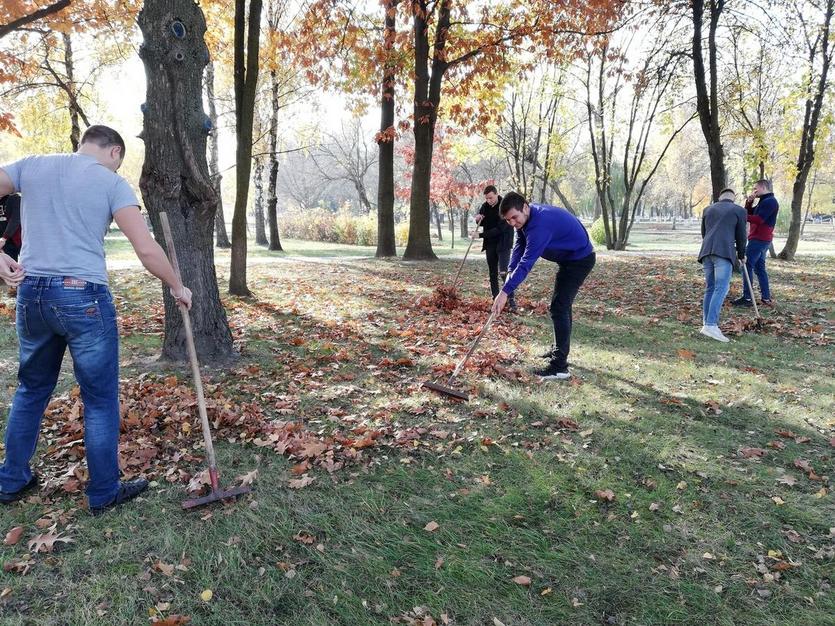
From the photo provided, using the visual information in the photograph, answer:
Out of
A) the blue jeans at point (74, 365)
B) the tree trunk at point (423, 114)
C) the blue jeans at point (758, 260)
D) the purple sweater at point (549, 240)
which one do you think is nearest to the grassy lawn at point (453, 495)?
the blue jeans at point (74, 365)

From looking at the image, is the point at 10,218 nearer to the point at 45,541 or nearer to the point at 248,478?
the point at 45,541

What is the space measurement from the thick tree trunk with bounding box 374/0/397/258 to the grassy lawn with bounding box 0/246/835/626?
9.48 metres

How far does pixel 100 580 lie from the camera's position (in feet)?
8.78

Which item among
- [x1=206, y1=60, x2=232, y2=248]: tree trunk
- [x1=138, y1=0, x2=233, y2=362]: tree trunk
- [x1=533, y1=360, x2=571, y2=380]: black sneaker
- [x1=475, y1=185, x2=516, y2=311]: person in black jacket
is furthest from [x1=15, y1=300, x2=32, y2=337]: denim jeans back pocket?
[x1=206, y1=60, x2=232, y2=248]: tree trunk

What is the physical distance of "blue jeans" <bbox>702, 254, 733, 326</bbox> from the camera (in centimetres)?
719

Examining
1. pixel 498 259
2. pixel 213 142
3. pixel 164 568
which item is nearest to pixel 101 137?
pixel 164 568

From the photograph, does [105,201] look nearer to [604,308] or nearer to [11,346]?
[11,346]

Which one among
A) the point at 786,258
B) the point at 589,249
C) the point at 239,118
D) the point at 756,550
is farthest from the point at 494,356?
the point at 786,258

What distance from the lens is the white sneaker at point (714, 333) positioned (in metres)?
7.17

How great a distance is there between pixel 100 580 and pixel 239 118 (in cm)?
718

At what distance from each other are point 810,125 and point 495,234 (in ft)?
44.1

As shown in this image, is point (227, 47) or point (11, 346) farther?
point (227, 47)

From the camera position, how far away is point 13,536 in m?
2.94

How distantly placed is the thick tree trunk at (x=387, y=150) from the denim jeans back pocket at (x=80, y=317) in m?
12.3
